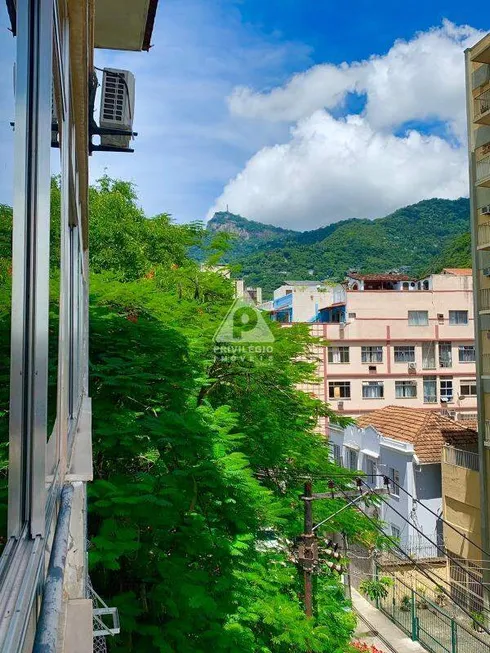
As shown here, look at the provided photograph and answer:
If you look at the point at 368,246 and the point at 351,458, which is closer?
the point at 351,458

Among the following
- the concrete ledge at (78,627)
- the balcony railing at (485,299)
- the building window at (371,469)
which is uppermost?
the balcony railing at (485,299)

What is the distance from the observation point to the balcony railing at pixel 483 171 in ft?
49.0

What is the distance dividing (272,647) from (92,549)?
3547mm

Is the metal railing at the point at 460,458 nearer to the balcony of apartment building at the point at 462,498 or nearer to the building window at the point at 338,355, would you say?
the balcony of apartment building at the point at 462,498

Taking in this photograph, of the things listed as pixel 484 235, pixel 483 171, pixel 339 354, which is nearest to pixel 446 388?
pixel 339 354

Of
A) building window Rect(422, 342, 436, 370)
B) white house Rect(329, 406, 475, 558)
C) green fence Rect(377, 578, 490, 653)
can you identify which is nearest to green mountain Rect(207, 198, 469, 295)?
building window Rect(422, 342, 436, 370)

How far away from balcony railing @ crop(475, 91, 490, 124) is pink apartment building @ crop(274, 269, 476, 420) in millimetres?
13226

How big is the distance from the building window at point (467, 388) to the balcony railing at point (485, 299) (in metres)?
14.2

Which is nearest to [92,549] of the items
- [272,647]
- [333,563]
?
[272,647]

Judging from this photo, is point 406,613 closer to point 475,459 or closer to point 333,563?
point 475,459

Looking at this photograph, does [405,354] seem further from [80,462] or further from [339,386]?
[80,462]

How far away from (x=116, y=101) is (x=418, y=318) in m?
25.0

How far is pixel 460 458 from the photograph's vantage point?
54.2 ft

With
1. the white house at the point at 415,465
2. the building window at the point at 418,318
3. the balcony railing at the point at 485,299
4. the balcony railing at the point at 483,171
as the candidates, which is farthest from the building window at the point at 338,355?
the balcony railing at the point at 483,171
